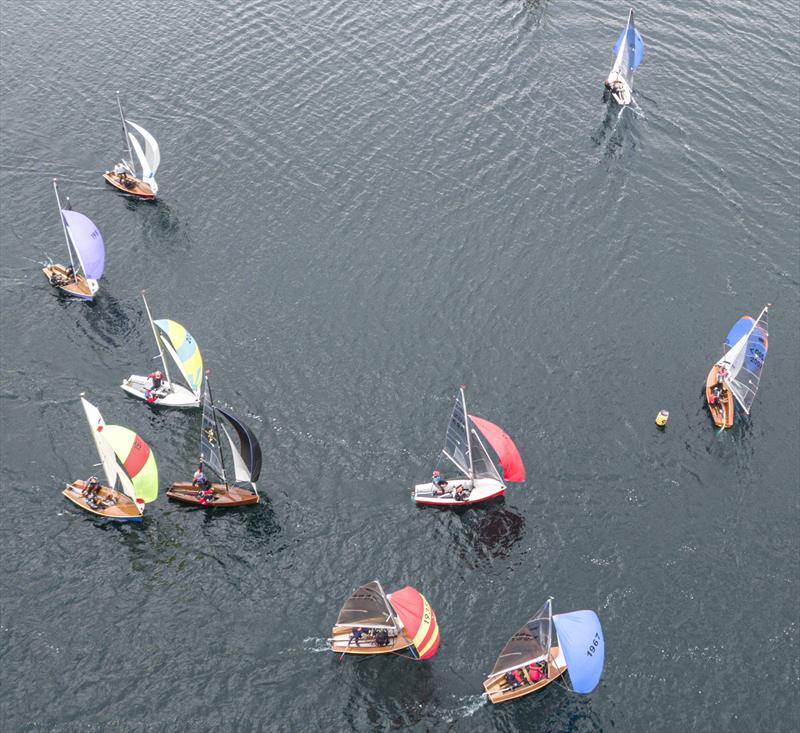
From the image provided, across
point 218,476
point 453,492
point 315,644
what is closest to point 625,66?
point 453,492

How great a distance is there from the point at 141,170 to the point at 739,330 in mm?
77348

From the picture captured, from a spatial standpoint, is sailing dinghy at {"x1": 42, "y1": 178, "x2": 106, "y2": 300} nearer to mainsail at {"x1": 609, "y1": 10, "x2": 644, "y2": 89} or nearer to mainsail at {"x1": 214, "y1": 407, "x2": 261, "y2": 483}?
mainsail at {"x1": 214, "y1": 407, "x2": 261, "y2": 483}

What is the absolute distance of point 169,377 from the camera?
93.3m

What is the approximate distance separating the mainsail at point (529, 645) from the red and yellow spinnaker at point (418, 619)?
5.44m

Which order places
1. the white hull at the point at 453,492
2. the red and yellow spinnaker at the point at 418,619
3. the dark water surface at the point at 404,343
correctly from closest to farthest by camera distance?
the red and yellow spinnaker at the point at 418,619 → the dark water surface at the point at 404,343 → the white hull at the point at 453,492

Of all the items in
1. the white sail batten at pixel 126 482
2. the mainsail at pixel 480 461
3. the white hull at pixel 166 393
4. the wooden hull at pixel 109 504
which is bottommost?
the wooden hull at pixel 109 504

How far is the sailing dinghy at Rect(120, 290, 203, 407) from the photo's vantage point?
8831 centimetres

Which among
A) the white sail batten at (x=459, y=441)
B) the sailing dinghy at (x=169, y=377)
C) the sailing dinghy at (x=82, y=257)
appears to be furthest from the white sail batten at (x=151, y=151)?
the white sail batten at (x=459, y=441)

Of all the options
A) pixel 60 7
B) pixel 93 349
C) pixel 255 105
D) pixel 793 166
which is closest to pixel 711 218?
pixel 793 166

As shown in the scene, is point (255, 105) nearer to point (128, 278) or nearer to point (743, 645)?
point (128, 278)

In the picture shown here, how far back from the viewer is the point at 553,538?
8050 centimetres

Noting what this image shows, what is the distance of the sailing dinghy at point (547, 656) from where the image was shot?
220 ft

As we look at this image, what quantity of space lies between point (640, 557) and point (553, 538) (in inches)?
306

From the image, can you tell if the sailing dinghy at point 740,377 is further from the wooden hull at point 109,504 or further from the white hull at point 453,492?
the wooden hull at point 109,504
